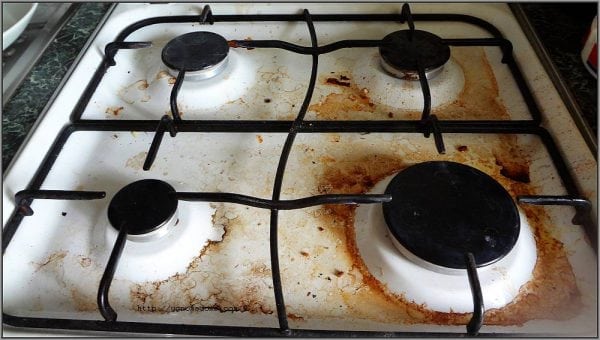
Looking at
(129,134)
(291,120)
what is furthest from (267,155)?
(129,134)

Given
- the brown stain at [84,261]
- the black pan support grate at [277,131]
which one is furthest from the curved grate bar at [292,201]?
the brown stain at [84,261]

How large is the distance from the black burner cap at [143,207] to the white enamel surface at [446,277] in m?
0.20

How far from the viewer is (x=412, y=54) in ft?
1.89

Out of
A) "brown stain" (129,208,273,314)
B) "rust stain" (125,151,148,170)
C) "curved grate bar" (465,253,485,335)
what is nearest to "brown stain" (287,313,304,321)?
"brown stain" (129,208,273,314)

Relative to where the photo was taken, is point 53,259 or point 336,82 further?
point 336,82

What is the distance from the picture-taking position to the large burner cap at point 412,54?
1.86 ft

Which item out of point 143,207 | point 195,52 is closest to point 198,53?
point 195,52

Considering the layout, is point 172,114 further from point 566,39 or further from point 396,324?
point 566,39

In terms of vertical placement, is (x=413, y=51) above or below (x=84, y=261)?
above

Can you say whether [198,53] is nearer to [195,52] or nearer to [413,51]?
[195,52]

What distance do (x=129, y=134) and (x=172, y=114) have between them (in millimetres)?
62

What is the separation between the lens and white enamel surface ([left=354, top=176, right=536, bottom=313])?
389 mm

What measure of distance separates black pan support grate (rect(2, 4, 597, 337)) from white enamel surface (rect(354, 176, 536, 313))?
1.2 inches

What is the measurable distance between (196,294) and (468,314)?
0.80ft
